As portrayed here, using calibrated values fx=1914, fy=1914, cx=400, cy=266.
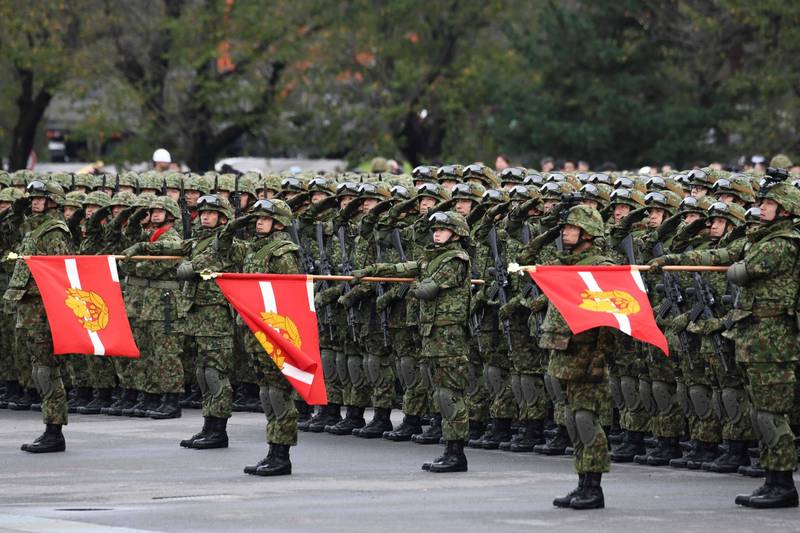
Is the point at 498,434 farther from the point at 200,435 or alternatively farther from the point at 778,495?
the point at 778,495

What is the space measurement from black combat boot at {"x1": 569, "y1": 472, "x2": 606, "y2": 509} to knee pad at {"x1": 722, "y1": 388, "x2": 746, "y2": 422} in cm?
278

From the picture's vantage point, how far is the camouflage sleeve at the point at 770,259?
13.9 m

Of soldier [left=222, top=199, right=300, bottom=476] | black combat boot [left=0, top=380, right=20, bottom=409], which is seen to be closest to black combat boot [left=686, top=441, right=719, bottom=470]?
soldier [left=222, top=199, right=300, bottom=476]

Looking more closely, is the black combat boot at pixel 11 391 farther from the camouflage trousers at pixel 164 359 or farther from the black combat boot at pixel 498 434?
the black combat boot at pixel 498 434

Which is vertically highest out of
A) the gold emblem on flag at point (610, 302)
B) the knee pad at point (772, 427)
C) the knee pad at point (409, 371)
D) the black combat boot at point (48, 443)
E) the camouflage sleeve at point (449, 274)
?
the camouflage sleeve at point (449, 274)

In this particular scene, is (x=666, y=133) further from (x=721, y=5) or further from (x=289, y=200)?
(x=289, y=200)

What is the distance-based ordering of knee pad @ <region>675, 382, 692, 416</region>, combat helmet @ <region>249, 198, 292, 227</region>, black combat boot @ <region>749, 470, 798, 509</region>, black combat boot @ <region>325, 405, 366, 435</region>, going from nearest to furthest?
black combat boot @ <region>749, 470, 798, 509</region>
combat helmet @ <region>249, 198, 292, 227</region>
knee pad @ <region>675, 382, 692, 416</region>
black combat boot @ <region>325, 405, 366, 435</region>

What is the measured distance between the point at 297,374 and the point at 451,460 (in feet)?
4.96

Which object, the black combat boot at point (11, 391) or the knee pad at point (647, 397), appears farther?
the black combat boot at point (11, 391)

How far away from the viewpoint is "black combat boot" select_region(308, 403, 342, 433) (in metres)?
19.2

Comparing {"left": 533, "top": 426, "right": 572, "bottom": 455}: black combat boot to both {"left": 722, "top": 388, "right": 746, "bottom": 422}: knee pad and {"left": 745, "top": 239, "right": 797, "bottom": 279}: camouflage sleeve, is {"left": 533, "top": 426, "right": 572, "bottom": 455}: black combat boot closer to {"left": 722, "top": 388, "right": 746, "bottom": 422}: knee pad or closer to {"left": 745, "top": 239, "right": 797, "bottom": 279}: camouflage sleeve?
{"left": 722, "top": 388, "right": 746, "bottom": 422}: knee pad

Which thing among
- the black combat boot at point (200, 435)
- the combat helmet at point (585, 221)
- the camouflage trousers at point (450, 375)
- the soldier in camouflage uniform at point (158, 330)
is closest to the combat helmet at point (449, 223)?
the camouflage trousers at point (450, 375)

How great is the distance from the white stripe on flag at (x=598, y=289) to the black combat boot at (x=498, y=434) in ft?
13.9

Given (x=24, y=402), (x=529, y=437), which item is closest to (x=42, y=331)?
(x=529, y=437)
